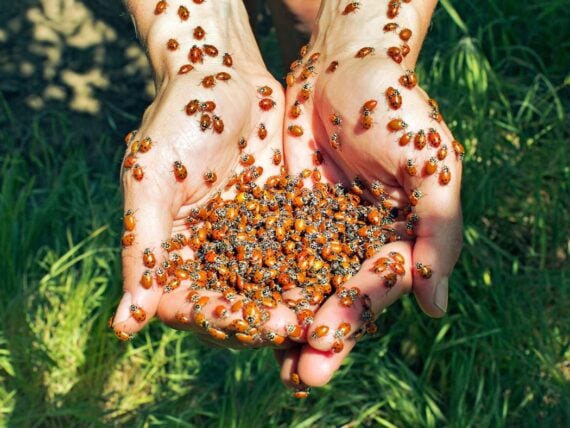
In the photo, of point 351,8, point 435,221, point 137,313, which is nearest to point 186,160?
point 137,313

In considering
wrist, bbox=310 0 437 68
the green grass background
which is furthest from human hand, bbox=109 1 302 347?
the green grass background

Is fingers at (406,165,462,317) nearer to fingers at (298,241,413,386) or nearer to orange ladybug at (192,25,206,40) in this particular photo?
fingers at (298,241,413,386)

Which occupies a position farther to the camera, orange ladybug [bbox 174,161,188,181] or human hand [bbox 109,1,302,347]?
orange ladybug [bbox 174,161,188,181]

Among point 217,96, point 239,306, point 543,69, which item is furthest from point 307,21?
point 239,306

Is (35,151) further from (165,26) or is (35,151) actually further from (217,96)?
(217,96)

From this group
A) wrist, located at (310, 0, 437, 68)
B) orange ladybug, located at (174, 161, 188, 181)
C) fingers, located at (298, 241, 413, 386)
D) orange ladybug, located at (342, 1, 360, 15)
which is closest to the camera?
fingers, located at (298, 241, 413, 386)

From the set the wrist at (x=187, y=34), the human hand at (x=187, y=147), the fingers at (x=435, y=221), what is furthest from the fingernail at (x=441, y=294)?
the wrist at (x=187, y=34)

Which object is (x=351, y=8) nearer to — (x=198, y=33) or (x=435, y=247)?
(x=198, y=33)
